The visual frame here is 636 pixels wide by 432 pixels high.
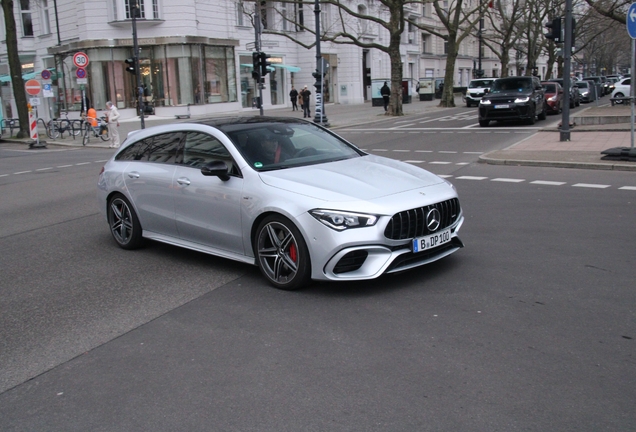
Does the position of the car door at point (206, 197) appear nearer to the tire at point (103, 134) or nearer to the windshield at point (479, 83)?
the tire at point (103, 134)

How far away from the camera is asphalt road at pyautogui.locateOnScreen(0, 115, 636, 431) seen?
376 centimetres

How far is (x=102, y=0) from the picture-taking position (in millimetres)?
39469

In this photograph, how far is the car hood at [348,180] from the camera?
5.86 m

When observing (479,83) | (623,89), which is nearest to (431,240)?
(623,89)

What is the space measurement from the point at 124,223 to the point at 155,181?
908 mm

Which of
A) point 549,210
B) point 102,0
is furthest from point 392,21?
point 549,210

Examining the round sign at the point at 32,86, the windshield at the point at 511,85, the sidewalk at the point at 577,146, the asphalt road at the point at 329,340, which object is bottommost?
the asphalt road at the point at 329,340

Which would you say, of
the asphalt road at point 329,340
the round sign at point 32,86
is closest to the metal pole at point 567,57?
the asphalt road at point 329,340

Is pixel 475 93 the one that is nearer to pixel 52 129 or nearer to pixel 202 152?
pixel 52 129

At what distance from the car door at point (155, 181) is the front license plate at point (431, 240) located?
8.78 feet

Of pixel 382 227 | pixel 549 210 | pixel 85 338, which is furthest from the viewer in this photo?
pixel 549 210

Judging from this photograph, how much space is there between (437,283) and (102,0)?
38.4 metres

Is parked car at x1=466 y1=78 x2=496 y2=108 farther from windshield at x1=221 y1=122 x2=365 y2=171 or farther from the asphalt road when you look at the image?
windshield at x1=221 y1=122 x2=365 y2=171

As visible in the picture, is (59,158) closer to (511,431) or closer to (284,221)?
(284,221)
